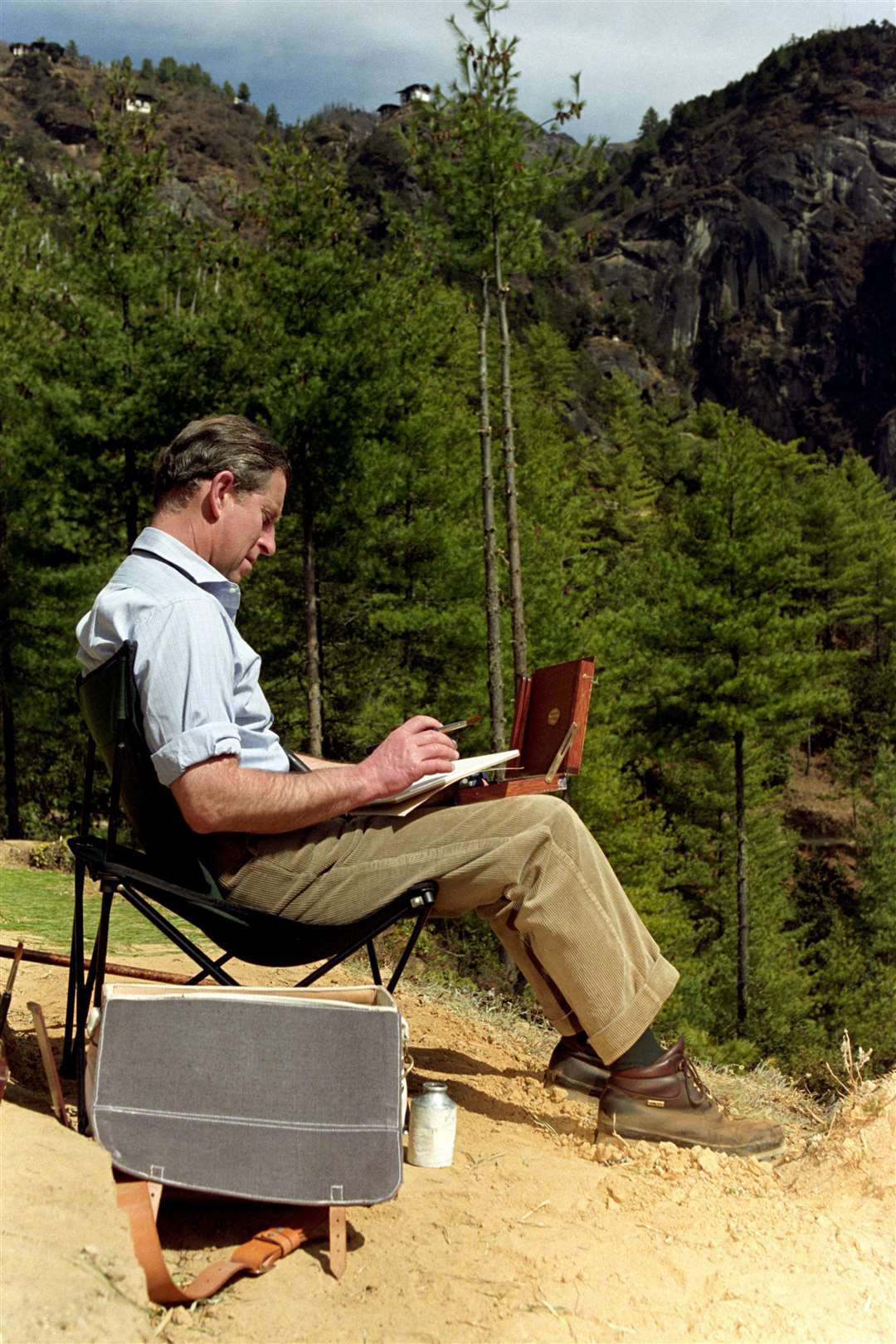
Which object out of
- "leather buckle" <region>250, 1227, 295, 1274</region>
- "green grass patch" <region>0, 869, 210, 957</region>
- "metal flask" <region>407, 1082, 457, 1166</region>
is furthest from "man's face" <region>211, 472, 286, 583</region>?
"green grass patch" <region>0, 869, 210, 957</region>

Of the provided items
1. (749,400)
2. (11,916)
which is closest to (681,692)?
(11,916)

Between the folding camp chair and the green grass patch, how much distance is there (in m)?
2.30

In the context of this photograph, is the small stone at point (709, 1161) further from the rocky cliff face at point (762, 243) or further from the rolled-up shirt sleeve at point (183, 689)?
the rocky cliff face at point (762, 243)

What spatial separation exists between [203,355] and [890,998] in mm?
20373

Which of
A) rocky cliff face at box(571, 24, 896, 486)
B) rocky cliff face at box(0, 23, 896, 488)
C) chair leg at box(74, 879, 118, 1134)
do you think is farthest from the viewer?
rocky cliff face at box(571, 24, 896, 486)

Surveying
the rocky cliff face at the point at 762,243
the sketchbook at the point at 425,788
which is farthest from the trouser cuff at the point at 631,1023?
the rocky cliff face at the point at 762,243

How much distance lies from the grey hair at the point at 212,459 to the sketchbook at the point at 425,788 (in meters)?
0.81

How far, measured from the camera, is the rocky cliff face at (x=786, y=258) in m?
94.8

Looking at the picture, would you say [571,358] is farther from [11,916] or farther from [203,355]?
[11,916]

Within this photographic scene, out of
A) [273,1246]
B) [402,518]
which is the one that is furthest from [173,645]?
[402,518]

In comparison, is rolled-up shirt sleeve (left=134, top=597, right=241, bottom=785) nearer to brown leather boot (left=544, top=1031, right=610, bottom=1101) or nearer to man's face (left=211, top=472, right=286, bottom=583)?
man's face (left=211, top=472, right=286, bottom=583)

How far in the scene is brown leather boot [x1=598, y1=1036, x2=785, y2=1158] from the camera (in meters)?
2.89

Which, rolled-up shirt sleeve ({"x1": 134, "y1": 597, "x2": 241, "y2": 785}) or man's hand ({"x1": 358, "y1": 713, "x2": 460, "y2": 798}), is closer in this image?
rolled-up shirt sleeve ({"x1": 134, "y1": 597, "x2": 241, "y2": 785})

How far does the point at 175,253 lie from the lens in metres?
16.1
